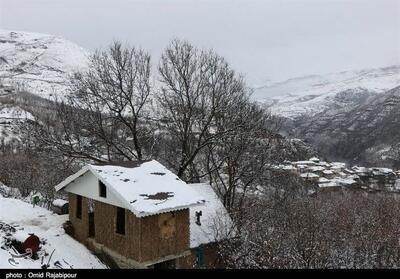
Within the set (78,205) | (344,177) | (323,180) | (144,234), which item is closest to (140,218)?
(144,234)

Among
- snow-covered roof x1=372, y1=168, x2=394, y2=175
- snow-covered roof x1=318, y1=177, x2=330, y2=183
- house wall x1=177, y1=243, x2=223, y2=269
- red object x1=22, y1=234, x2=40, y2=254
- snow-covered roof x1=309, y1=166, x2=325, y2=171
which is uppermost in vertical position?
red object x1=22, y1=234, x2=40, y2=254

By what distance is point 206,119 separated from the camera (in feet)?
83.6

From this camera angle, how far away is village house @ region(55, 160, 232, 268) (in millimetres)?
15398

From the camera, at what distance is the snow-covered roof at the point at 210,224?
62.5 ft

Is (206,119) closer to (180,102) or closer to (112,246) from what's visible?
(180,102)

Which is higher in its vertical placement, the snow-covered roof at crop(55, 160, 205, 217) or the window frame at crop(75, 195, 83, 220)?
the snow-covered roof at crop(55, 160, 205, 217)

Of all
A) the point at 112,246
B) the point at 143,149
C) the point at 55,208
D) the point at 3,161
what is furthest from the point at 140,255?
the point at 3,161

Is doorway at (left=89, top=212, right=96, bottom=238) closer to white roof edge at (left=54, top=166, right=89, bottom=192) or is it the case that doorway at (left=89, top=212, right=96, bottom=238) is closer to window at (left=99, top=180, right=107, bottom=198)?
white roof edge at (left=54, top=166, right=89, bottom=192)

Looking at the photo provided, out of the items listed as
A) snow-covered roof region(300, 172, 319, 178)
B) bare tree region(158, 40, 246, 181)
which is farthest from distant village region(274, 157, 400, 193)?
bare tree region(158, 40, 246, 181)

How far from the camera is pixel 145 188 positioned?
1639 centimetres

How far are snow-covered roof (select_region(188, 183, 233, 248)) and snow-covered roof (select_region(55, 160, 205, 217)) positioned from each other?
1.65 metres

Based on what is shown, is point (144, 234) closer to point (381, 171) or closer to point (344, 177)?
point (344, 177)

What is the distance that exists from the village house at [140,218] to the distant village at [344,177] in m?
52.9

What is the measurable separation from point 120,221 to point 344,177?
72999mm
